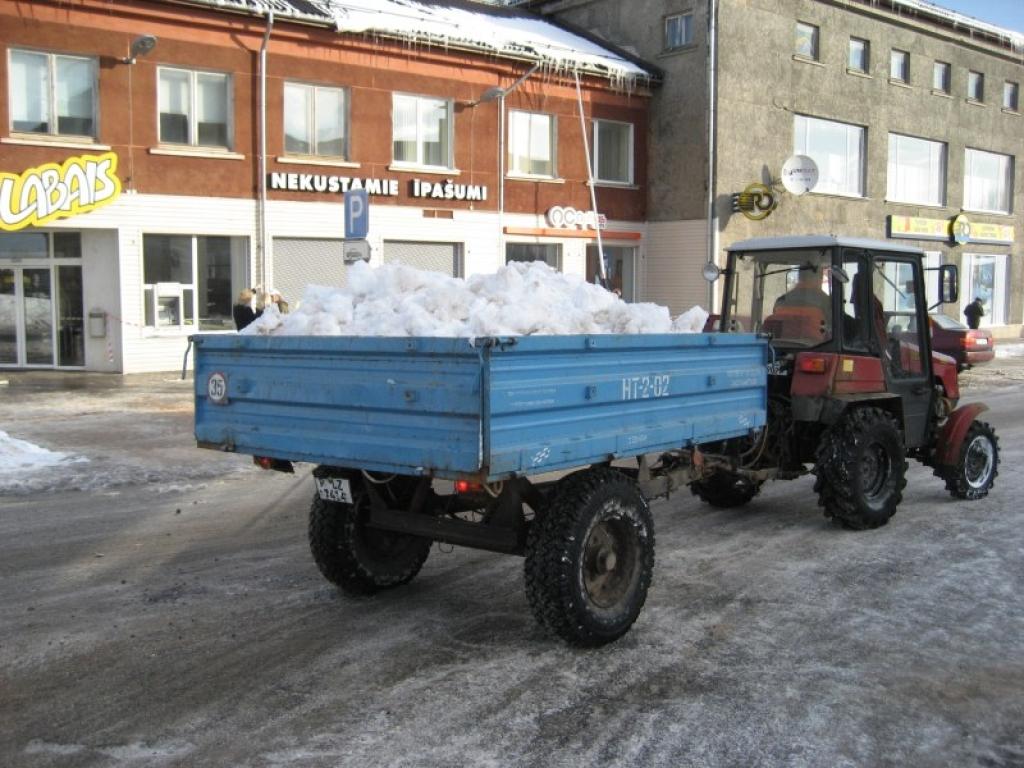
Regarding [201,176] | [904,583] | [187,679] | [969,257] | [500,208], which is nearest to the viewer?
[187,679]

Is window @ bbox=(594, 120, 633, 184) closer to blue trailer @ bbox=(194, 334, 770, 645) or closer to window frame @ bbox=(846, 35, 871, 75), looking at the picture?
window frame @ bbox=(846, 35, 871, 75)

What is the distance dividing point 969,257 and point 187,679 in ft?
108

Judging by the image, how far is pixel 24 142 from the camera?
56.2ft

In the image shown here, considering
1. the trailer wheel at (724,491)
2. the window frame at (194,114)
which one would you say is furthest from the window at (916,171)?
the trailer wheel at (724,491)

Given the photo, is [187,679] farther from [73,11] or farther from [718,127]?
[718,127]

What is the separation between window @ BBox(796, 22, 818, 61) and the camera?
1029 inches

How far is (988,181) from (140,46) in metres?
27.7

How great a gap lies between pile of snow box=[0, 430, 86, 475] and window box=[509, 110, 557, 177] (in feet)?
48.0

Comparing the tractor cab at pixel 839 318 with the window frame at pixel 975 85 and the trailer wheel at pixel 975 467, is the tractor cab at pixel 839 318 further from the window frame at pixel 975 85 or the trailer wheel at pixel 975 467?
the window frame at pixel 975 85

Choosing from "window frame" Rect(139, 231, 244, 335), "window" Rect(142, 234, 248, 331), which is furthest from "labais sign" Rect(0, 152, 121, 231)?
"window" Rect(142, 234, 248, 331)

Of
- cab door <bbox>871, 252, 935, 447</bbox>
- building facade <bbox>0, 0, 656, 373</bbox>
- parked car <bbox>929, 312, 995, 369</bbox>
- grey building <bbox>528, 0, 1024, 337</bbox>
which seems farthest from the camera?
grey building <bbox>528, 0, 1024, 337</bbox>

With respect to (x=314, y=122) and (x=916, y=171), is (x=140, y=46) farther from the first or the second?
(x=916, y=171)

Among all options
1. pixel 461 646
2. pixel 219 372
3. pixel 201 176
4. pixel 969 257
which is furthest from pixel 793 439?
pixel 969 257

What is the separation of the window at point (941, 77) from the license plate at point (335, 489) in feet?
99.0
